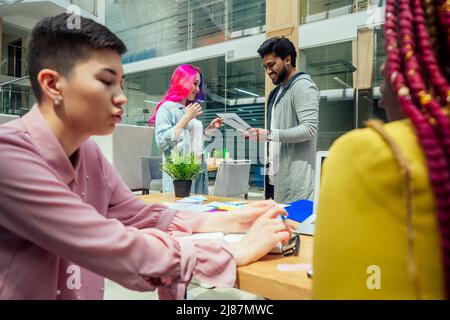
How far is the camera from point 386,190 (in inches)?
12.7

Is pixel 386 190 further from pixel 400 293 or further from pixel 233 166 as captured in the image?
pixel 233 166

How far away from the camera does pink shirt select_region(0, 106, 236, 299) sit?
1.88ft

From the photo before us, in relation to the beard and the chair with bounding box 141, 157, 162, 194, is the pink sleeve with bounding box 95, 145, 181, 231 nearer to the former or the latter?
the beard

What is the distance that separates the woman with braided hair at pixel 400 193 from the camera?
32 centimetres

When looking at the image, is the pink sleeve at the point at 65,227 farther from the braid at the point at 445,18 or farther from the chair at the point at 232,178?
the chair at the point at 232,178

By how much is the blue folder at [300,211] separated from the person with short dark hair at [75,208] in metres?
0.39

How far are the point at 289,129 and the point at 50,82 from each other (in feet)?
4.48

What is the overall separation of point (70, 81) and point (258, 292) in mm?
648

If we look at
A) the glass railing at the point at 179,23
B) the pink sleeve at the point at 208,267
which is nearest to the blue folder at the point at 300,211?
the pink sleeve at the point at 208,267

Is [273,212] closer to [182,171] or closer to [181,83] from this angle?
[182,171]

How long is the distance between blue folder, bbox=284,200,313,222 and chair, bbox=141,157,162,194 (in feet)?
7.71

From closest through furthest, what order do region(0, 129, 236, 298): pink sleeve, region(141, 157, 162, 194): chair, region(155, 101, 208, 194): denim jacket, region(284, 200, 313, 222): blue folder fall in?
1. region(0, 129, 236, 298): pink sleeve
2. region(284, 200, 313, 222): blue folder
3. region(155, 101, 208, 194): denim jacket
4. region(141, 157, 162, 194): chair

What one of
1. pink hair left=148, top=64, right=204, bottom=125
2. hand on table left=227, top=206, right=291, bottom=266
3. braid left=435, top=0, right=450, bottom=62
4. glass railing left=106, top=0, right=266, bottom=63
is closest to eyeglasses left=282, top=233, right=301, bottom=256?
hand on table left=227, top=206, right=291, bottom=266

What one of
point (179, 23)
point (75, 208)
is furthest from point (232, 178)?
point (179, 23)
